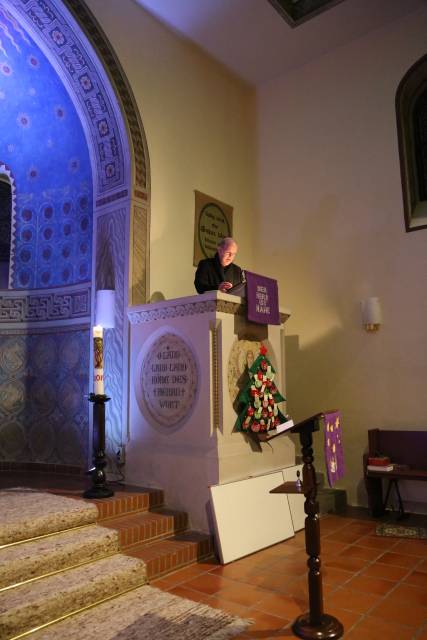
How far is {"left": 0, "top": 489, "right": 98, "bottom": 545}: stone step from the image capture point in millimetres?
3086

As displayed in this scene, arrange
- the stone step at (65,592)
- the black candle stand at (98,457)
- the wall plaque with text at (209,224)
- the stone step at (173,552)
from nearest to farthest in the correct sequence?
the stone step at (65,592)
the stone step at (173,552)
the black candle stand at (98,457)
the wall plaque with text at (209,224)

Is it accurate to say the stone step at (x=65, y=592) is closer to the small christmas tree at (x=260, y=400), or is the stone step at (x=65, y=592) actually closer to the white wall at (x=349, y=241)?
the small christmas tree at (x=260, y=400)

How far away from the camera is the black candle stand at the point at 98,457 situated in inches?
155

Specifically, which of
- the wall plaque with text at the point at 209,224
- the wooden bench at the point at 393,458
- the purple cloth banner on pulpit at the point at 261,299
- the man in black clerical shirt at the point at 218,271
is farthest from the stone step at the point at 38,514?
the wall plaque with text at the point at 209,224

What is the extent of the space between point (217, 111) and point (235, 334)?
366 cm

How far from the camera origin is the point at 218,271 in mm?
4820

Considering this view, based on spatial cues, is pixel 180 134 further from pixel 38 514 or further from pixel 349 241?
pixel 38 514

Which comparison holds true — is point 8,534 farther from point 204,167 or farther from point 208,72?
point 208,72

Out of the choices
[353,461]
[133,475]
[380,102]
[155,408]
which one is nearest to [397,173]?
[380,102]

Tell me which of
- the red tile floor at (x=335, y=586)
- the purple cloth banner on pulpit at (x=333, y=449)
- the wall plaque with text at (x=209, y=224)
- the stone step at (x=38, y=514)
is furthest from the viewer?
the wall plaque with text at (x=209, y=224)

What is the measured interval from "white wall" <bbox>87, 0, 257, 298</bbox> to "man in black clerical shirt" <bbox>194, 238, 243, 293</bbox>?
0.72 m

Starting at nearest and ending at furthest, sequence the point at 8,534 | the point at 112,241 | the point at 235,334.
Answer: the point at 8,534, the point at 235,334, the point at 112,241

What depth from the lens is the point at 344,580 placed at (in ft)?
10.7

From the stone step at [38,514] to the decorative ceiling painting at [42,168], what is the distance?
8.16 feet
